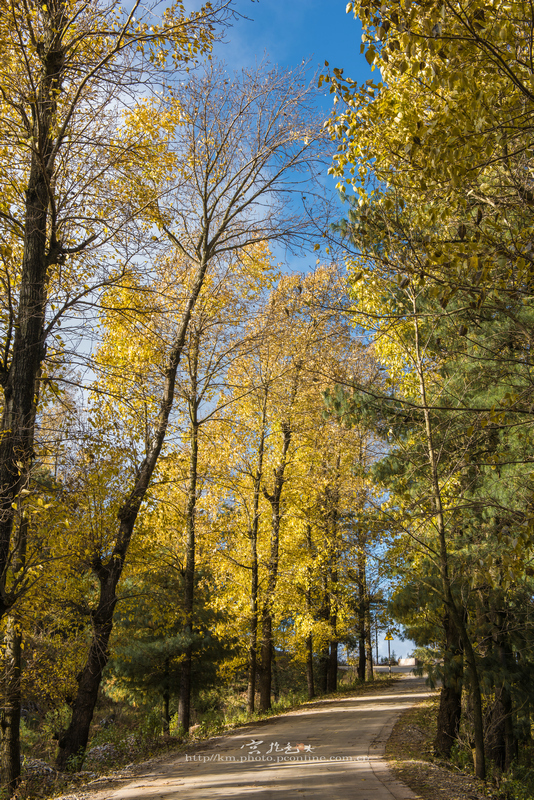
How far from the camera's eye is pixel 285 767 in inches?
286

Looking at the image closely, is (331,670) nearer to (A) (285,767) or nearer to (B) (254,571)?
(B) (254,571)

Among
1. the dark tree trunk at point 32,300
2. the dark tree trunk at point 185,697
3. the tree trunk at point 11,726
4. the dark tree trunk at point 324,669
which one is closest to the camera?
the dark tree trunk at point 32,300

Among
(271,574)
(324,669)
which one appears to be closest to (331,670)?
(324,669)

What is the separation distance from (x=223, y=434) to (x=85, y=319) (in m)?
7.81

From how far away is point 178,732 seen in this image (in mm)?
10766

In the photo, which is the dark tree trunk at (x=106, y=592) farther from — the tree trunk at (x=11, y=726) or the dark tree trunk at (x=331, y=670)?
the dark tree trunk at (x=331, y=670)

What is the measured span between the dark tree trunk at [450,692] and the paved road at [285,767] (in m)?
1.02

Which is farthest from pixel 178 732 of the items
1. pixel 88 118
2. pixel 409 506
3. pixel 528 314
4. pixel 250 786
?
pixel 88 118

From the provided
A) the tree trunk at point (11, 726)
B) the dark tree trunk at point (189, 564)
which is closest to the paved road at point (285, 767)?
the dark tree trunk at point (189, 564)

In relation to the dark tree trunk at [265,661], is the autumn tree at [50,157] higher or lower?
higher

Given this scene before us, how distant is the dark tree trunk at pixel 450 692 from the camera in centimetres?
852

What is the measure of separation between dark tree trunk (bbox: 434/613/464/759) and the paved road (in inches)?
40.2

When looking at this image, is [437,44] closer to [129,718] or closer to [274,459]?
[274,459]

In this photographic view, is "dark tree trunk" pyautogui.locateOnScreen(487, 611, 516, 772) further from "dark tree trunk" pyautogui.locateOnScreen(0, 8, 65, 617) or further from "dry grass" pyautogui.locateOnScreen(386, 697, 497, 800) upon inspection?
"dark tree trunk" pyautogui.locateOnScreen(0, 8, 65, 617)
